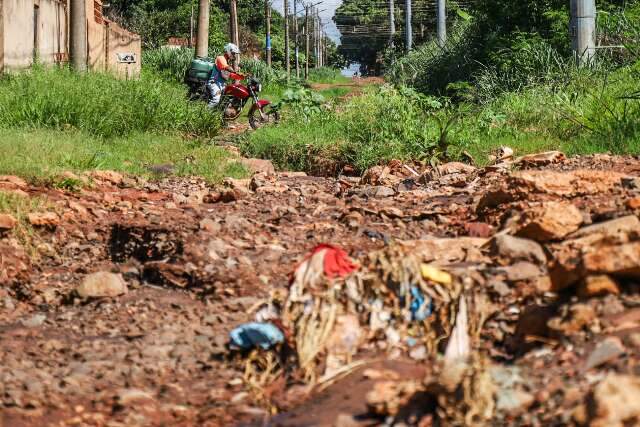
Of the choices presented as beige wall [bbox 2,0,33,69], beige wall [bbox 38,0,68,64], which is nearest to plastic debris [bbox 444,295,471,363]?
beige wall [bbox 2,0,33,69]

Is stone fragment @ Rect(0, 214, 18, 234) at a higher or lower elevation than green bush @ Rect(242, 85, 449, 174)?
lower

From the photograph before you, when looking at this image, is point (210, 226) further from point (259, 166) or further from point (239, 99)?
point (239, 99)

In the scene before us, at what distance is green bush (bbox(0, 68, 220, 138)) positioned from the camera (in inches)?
394

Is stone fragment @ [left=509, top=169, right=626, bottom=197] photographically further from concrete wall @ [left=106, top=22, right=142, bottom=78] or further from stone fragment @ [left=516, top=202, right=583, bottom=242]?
concrete wall @ [left=106, top=22, right=142, bottom=78]

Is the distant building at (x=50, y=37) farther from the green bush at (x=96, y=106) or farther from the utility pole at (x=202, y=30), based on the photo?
the utility pole at (x=202, y=30)

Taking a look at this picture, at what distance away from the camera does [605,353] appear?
2.79 meters

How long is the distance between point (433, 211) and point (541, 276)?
2.13 meters

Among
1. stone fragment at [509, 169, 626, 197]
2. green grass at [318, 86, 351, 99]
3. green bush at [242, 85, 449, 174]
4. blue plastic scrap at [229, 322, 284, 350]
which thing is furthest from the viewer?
green grass at [318, 86, 351, 99]

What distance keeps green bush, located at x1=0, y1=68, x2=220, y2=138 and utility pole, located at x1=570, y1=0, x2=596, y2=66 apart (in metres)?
4.49

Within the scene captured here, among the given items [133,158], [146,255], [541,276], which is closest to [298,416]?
[541,276]

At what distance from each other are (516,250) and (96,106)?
23.7 ft

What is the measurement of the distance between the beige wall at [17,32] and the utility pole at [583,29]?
666 cm

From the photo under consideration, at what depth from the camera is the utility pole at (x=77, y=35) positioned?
13344mm

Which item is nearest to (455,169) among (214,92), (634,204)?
(634,204)
